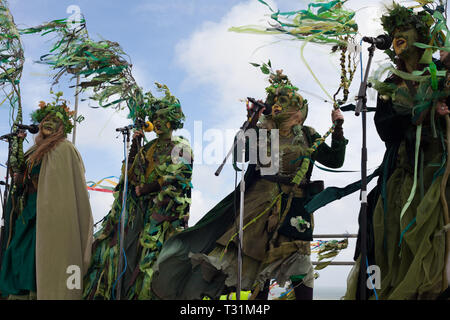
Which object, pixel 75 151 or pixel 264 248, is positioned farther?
pixel 75 151

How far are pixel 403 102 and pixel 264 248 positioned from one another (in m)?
1.66

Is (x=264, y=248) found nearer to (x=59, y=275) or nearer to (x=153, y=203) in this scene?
(x=153, y=203)

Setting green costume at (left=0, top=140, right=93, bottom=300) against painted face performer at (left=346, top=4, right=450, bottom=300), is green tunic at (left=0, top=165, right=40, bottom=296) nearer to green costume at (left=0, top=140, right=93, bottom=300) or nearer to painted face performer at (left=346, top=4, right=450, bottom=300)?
green costume at (left=0, top=140, right=93, bottom=300)

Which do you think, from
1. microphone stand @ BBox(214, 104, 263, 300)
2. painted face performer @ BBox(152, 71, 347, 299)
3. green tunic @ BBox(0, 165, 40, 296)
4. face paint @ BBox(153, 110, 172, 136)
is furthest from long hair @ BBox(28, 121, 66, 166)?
microphone stand @ BBox(214, 104, 263, 300)

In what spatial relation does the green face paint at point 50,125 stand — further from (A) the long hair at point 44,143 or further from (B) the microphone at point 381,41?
(B) the microphone at point 381,41

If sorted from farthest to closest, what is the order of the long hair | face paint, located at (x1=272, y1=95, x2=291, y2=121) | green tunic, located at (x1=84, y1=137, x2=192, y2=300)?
the long hair
green tunic, located at (x1=84, y1=137, x2=192, y2=300)
face paint, located at (x1=272, y1=95, x2=291, y2=121)

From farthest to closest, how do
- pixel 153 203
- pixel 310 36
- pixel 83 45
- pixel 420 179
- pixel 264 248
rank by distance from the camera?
1. pixel 83 45
2. pixel 153 203
3. pixel 264 248
4. pixel 310 36
5. pixel 420 179

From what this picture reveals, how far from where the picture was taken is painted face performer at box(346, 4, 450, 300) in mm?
3066

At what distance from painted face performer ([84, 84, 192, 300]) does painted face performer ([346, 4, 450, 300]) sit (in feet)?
7.40

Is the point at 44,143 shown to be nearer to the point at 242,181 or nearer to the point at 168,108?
the point at 168,108

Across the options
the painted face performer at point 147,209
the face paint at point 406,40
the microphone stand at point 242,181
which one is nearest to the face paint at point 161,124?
the painted face performer at point 147,209

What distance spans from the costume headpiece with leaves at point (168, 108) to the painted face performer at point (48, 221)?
3.10 ft

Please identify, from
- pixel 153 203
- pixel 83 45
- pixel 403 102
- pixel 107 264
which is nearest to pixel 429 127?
pixel 403 102

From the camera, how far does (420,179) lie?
3240mm
